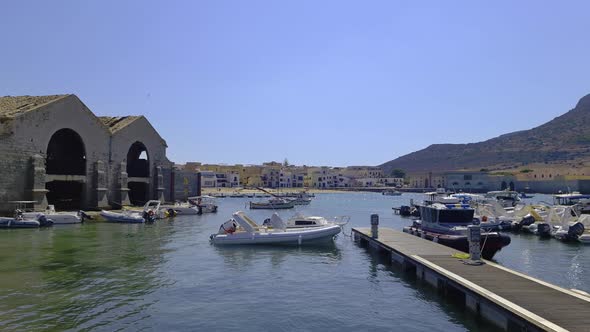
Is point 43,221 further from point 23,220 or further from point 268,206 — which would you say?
point 268,206

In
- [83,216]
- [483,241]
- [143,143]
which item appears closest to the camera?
[483,241]

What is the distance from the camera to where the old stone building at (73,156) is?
44.2m

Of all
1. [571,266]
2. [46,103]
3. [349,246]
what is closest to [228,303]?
[349,246]

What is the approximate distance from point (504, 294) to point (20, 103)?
51.5 meters

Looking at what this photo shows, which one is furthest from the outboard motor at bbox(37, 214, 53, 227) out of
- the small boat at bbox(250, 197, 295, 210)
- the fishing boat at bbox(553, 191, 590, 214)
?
the fishing boat at bbox(553, 191, 590, 214)

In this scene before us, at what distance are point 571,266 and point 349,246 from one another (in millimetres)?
13235

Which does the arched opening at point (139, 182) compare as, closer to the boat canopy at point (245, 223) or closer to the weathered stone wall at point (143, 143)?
the weathered stone wall at point (143, 143)

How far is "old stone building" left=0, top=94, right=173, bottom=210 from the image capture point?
145 feet

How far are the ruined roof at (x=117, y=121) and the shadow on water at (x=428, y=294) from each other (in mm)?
43955

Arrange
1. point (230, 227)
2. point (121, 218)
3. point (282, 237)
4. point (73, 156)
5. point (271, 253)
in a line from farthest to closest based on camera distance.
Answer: point (73, 156)
point (121, 218)
point (230, 227)
point (282, 237)
point (271, 253)

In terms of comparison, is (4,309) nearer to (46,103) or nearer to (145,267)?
(145,267)

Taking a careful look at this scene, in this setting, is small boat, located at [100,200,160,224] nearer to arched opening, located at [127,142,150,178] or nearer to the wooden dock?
arched opening, located at [127,142,150,178]

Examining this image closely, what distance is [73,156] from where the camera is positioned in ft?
185

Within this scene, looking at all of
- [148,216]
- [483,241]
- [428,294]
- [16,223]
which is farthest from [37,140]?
[428,294]
